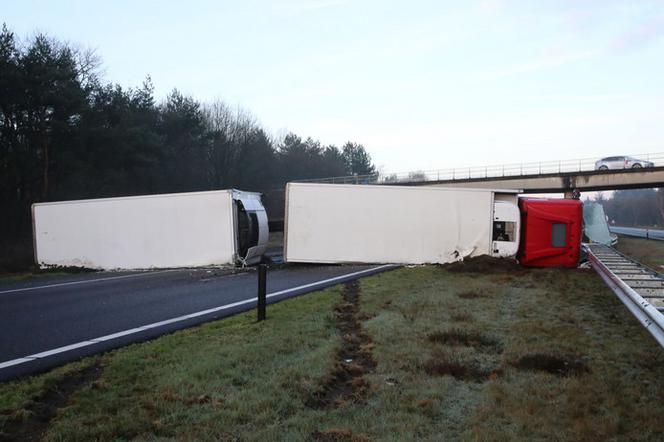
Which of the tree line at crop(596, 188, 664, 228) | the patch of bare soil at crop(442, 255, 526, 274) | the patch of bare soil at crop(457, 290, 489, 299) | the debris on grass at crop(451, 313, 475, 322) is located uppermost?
the debris on grass at crop(451, 313, 475, 322)

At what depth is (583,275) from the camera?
14188 mm

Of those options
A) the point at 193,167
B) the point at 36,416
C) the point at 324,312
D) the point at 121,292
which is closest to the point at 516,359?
the point at 324,312

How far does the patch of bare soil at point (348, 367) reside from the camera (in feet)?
15.6

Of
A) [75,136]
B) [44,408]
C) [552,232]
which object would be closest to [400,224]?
[552,232]

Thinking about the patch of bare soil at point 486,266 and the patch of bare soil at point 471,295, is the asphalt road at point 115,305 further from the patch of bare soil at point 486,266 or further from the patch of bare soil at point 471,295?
the patch of bare soil at point 471,295

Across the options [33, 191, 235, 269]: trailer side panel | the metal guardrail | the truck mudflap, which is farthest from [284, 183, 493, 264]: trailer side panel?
the metal guardrail

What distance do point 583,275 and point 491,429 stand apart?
1152 cm

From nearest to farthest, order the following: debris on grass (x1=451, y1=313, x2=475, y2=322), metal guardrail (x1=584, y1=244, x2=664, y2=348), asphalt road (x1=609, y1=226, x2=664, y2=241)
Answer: metal guardrail (x1=584, y1=244, x2=664, y2=348) → debris on grass (x1=451, y1=313, x2=475, y2=322) → asphalt road (x1=609, y1=226, x2=664, y2=241)

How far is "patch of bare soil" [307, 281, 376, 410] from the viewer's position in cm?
476

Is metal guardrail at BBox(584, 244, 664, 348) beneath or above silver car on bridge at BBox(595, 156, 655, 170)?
beneath

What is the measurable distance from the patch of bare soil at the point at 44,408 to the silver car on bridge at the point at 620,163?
46.7 meters

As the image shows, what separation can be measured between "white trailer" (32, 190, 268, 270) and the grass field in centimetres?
959

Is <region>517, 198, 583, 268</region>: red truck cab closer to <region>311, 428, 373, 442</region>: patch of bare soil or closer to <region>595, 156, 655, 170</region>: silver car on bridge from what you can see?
<region>311, 428, 373, 442</region>: patch of bare soil

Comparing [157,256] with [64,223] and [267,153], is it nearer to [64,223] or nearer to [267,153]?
[64,223]
